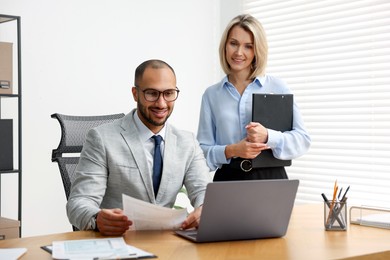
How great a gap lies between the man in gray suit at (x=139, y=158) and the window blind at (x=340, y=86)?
6.41 feet

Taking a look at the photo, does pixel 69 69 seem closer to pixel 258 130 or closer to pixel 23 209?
pixel 23 209

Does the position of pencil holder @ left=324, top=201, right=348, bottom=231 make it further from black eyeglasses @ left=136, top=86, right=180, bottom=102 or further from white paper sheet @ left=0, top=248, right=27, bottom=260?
white paper sheet @ left=0, top=248, right=27, bottom=260

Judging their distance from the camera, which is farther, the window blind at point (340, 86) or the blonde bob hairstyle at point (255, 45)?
the window blind at point (340, 86)

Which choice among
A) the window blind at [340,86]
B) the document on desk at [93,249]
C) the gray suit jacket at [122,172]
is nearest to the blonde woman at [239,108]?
the gray suit jacket at [122,172]

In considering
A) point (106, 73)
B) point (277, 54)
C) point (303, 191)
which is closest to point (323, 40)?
point (277, 54)

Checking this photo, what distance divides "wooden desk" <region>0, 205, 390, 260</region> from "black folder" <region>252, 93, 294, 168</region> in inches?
29.0

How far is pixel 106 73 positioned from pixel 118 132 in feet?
7.64

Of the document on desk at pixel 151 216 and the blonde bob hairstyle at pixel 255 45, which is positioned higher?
the blonde bob hairstyle at pixel 255 45

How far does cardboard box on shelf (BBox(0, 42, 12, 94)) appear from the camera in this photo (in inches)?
149

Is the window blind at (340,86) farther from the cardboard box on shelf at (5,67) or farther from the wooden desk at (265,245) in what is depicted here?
the cardboard box on shelf at (5,67)

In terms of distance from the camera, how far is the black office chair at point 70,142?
2805 millimetres

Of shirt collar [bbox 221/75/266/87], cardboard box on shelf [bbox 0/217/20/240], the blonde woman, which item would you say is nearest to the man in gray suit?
the blonde woman

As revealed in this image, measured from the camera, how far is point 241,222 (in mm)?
1991

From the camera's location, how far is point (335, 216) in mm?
2244
